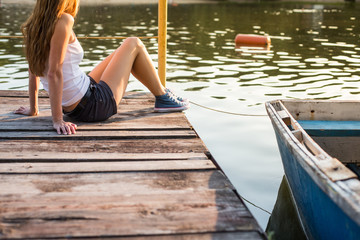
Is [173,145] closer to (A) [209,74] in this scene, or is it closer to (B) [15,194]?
(B) [15,194]

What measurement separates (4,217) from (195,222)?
89 cm

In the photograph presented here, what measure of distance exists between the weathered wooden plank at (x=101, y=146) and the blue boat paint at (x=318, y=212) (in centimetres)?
68

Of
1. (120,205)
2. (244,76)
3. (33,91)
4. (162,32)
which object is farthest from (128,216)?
(244,76)

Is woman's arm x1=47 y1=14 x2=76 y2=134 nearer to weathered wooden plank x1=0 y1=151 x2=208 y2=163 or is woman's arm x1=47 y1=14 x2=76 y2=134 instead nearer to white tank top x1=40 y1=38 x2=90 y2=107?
white tank top x1=40 y1=38 x2=90 y2=107

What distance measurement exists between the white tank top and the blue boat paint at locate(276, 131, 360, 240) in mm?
1653

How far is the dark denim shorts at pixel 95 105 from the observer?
374 cm

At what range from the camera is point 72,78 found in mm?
3609

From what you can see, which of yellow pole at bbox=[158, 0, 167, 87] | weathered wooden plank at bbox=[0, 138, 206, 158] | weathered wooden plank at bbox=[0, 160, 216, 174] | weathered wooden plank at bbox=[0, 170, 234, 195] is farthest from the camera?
yellow pole at bbox=[158, 0, 167, 87]

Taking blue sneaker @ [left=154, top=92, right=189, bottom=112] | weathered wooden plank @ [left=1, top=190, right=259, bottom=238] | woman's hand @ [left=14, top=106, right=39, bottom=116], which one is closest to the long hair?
woman's hand @ [left=14, top=106, right=39, bottom=116]

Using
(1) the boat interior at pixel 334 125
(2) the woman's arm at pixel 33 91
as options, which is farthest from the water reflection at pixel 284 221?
(2) the woman's arm at pixel 33 91

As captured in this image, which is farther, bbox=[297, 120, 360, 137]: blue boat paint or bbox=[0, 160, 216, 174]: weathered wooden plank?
bbox=[297, 120, 360, 137]: blue boat paint

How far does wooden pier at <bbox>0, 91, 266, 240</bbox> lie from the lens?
2.16 metres

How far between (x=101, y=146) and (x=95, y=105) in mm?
575

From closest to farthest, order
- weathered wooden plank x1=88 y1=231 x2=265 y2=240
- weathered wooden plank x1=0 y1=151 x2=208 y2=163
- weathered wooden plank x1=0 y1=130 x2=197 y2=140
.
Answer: weathered wooden plank x1=88 y1=231 x2=265 y2=240, weathered wooden plank x1=0 y1=151 x2=208 y2=163, weathered wooden plank x1=0 y1=130 x2=197 y2=140
